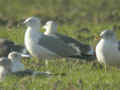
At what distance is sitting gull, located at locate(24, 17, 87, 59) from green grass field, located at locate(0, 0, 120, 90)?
25 cm

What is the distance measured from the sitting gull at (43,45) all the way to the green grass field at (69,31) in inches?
9.8

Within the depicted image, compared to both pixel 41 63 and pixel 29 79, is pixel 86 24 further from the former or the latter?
pixel 29 79

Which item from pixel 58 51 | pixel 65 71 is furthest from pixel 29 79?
pixel 58 51

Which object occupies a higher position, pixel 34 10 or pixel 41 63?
pixel 34 10

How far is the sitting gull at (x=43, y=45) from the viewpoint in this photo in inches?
507

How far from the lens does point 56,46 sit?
1330 centimetres

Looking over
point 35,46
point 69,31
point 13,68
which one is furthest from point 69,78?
point 69,31

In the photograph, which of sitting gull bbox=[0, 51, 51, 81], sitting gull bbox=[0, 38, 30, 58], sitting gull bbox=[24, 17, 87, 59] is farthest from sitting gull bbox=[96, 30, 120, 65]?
sitting gull bbox=[0, 38, 30, 58]

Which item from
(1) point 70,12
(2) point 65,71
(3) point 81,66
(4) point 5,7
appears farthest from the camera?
(4) point 5,7

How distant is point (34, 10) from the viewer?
22.0 metres

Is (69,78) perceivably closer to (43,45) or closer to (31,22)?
(43,45)

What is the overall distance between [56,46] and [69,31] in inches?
171

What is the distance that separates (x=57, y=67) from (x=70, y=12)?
1043 centimetres

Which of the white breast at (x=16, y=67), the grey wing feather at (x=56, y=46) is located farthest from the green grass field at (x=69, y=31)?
the white breast at (x=16, y=67)
